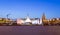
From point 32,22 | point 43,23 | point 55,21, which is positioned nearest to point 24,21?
point 32,22

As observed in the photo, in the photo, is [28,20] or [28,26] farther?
[28,26]

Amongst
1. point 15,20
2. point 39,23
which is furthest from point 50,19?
point 15,20

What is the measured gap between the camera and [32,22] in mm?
5496

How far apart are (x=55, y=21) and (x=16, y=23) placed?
1183mm

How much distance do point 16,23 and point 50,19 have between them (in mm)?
1061

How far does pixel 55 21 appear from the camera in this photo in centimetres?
515

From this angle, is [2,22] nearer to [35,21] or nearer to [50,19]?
[35,21]

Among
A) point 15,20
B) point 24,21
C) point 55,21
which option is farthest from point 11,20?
point 55,21

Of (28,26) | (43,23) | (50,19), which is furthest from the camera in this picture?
(28,26)

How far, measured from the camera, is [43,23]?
5.47 metres

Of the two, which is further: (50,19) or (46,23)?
(46,23)

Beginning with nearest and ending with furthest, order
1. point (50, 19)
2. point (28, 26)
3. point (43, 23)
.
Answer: point (50, 19)
point (43, 23)
point (28, 26)

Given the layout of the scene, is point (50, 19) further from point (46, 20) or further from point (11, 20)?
point (11, 20)

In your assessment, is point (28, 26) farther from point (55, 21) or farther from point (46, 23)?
point (55, 21)
